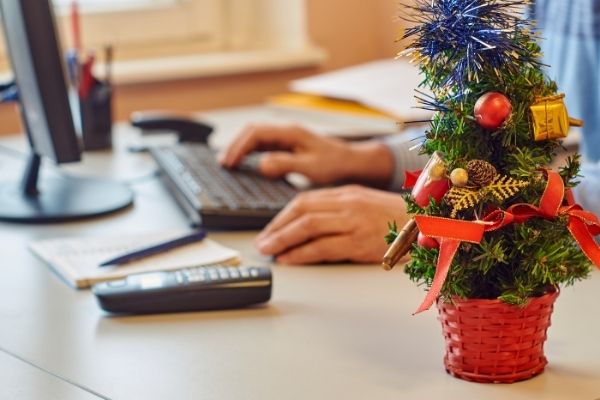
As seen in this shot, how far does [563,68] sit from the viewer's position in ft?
5.34

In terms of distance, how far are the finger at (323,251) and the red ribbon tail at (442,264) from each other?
0.39 meters

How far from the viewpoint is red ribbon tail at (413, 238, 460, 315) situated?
73 centimetres

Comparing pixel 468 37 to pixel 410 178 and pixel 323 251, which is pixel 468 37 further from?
pixel 323 251

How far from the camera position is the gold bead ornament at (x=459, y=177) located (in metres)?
0.73

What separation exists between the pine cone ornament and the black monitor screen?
0.75 metres

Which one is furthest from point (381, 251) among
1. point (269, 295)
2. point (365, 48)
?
point (365, 48)

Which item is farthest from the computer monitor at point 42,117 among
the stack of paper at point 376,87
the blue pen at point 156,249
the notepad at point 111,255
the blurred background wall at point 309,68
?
the blurred background wall at point 309,68

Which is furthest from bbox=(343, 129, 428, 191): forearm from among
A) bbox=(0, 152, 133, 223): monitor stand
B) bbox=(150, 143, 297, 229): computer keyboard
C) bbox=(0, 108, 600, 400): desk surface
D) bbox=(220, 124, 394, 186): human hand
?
bbox=(0, 108, 600, 400): desk surface

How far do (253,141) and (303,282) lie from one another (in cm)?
51

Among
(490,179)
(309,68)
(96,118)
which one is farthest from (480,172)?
(309,68)

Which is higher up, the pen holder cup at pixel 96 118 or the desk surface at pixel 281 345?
the desk surface at pixel 281 345

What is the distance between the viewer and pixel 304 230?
1.14m

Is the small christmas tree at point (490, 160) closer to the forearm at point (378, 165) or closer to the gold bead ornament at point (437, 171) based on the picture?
the gold bead ornament at point (437, 171)

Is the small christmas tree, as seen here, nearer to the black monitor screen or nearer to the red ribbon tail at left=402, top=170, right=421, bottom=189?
the red ribbon tail at left=402, top=170, right=421, bottom=189
